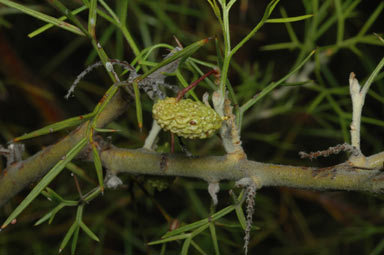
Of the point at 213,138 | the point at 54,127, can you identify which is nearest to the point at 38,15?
the point at 54,127

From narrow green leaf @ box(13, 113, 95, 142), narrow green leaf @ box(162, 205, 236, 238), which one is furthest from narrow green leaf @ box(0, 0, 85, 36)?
narrow green leaf @ box(162, 205, 236, 238)

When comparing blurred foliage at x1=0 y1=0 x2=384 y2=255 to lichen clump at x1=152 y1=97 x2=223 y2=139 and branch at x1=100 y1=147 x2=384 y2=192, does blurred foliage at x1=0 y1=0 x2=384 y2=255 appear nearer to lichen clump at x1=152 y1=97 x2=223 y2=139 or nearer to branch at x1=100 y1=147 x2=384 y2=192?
branch at x1=100 y1=147 x2=384 y2=192

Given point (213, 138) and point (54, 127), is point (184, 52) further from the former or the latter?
point (213, 138)

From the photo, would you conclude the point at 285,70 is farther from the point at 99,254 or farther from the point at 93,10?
the point at 93,10

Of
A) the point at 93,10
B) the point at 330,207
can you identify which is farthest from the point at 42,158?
the point at 330,207

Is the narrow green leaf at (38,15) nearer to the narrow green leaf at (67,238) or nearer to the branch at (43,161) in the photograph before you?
the branch at (43,161)

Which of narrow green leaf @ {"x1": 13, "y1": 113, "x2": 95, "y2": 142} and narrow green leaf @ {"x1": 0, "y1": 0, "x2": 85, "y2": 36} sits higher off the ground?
narrow green leaf @ {"x1": 0, "y1": 0, "x2": 85, "y2": 36}
